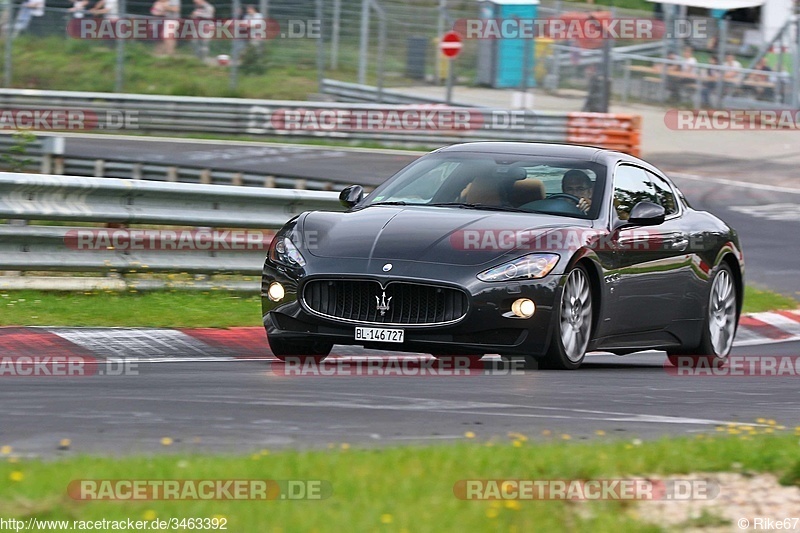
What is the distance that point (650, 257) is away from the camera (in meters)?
9.98

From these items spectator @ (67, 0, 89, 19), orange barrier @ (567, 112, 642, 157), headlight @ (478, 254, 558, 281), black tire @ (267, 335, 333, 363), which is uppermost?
headlight @ (478, 254, 558, 281)

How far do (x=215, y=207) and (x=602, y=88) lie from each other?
17490 mm

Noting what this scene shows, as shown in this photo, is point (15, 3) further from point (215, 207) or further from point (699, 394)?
point (699, 394)

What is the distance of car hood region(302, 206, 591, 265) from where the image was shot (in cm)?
867

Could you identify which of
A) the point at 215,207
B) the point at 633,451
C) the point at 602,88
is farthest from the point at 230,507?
the point at 602,88

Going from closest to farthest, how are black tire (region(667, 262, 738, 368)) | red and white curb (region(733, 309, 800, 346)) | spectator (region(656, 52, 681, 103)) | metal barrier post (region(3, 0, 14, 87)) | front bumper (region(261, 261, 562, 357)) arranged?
front bumper (region(261, 261, 562, 357)), black tire (region(667, 262, 738, 368)), red and white curb (region(733, 309, 800, 346)), metal barrier post (region(3, 0, 14, 87)), spectator (region(656, 52, 681, 103))

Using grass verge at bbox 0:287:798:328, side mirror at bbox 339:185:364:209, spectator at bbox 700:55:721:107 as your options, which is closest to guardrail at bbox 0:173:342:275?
grass verge at bbox 0:287:798:328

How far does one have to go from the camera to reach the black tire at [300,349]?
355 inches

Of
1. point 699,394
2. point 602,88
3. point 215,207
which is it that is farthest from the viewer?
point 602,88

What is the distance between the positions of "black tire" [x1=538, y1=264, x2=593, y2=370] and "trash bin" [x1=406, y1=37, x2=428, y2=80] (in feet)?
72.1

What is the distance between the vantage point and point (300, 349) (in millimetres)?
9133

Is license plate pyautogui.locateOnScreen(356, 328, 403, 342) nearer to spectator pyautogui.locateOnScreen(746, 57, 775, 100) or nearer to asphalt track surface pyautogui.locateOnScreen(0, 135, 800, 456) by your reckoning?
asphalt track surface pyautogui.locateOnScreen(0, 135, 800, 456)

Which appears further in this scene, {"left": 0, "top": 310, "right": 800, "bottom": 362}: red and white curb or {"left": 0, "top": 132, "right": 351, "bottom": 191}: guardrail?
{"left": 0, "top": 132, "right": 351, "bottom": 191}: guardrail

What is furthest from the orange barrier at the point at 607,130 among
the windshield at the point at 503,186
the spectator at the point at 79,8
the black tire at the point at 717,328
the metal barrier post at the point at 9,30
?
the windshield at the point at 503,186
